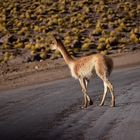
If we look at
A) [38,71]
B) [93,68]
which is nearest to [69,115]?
[93,68]

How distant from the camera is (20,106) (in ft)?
51.8

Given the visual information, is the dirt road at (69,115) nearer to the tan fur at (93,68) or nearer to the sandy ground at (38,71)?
the tan fur at (93,68)

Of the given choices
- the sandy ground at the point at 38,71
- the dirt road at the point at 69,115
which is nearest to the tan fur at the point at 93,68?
the dirt road at the point at 69,115

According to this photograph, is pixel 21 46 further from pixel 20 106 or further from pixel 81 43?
pixel 20 106

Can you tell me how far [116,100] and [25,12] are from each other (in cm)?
3919

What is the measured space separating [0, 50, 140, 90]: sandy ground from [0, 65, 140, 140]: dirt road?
515 cm

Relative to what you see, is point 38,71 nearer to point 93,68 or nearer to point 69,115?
point 93,68

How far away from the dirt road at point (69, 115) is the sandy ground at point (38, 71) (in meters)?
5.15

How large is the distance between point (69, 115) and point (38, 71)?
48.6 feet

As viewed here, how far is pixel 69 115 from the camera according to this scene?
505 inches

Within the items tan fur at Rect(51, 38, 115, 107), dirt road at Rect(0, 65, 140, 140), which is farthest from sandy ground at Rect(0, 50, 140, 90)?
tan fur at Rect(51, 38, 115, 107)

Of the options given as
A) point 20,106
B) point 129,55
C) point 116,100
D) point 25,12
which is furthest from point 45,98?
point 25,12

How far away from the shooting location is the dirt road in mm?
10500

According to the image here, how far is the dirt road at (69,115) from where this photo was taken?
10.5 metres
